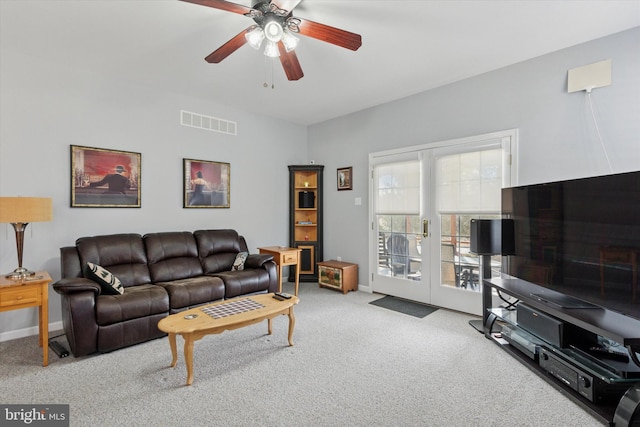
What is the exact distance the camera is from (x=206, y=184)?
4480 millimetres

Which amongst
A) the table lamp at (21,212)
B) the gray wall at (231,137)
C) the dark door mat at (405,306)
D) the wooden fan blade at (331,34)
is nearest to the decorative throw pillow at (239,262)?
the gray wall at (231,137)

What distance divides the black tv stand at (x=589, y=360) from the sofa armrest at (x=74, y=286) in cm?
359

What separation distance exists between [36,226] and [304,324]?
2957mm

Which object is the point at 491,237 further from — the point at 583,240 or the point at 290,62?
the point at 290,62

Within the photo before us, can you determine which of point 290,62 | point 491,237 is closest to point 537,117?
point 491,237

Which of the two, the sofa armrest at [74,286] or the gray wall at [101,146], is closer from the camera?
Result: the sofa armrest at [74,286]

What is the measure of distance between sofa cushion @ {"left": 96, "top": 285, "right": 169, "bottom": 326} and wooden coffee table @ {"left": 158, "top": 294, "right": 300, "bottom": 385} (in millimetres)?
595

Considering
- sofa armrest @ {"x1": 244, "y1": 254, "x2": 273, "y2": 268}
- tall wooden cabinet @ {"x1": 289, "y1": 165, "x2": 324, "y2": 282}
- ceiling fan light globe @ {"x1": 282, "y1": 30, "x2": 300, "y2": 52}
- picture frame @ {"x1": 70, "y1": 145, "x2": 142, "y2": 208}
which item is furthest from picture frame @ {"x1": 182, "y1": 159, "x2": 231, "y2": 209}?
ceiling fan light globe @ {"x1": 282, "y1": 30, "x2": 300, "y2": 52}

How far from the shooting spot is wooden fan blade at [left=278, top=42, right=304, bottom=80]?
250 centimetres

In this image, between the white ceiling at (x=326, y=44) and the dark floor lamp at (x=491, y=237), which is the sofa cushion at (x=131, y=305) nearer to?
the white ceiling at (x=326, y=44)

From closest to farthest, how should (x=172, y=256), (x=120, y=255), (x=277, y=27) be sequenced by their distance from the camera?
1. (x=277, y=27)
2. (x=120, y=255)
3. (x=172, y=256)

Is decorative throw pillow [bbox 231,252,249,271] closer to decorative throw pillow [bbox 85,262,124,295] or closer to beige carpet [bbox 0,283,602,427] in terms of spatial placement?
beige carpet [bbox 0,283,602,427]

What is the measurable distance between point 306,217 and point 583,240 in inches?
156

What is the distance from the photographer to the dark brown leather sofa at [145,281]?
263 cm
